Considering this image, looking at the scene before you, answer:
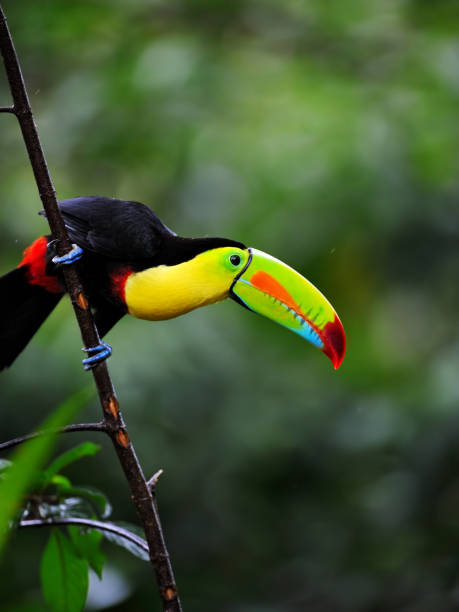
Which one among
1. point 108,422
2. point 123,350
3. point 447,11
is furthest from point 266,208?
point 108,422

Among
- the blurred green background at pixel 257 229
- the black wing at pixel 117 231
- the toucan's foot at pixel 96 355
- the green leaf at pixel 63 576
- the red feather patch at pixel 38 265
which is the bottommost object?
the green leaf at pixel 63 576

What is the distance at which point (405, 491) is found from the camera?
9.57 feet

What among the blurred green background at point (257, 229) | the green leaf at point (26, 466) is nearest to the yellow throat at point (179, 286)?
the green leaf at point (26, 466)

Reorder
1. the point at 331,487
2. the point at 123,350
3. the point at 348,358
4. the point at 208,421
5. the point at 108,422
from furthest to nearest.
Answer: the point at 348,358 < the point at 208,421 < the point at 331,487 < the point at 123,350 < the point at 108,422

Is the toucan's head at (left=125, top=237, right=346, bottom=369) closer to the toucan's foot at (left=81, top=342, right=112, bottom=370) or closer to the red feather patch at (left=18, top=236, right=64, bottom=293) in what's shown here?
the toucan's foot at (left=81, top=342, right=112, bottom=370)

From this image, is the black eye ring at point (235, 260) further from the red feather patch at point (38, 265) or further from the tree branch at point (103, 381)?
the red feather patch at point (38, 265)

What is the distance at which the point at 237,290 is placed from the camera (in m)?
1.50

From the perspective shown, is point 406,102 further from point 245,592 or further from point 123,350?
point 245,592

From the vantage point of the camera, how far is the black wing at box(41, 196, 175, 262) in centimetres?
158

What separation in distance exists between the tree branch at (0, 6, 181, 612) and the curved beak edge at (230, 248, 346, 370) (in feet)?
1.26

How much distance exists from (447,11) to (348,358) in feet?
6.47

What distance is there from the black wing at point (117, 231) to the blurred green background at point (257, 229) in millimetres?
1732

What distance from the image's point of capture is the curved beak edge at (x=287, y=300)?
1.46m

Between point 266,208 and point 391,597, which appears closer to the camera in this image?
point 391,597
